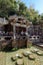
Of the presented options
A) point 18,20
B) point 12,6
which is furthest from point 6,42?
point 12,6

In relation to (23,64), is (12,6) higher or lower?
higher

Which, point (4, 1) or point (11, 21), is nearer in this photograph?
point (11, 21)

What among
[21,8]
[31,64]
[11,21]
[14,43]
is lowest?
[31,64]

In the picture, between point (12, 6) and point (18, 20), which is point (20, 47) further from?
point (12, 6)

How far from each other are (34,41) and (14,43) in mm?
4915

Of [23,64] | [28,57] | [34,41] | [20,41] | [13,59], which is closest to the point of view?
[23,64]

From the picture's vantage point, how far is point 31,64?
22.5 ft

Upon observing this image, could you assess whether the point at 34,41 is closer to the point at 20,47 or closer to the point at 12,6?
the point at 20,47

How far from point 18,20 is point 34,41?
439 cm

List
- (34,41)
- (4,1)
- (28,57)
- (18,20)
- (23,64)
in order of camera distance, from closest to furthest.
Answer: (23,64) < (28,57) < (18,20) < (34,41) < (4,1)

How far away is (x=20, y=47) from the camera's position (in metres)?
11.2

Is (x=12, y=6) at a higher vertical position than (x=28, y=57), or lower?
higher

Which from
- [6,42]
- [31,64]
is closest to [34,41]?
[6,42]

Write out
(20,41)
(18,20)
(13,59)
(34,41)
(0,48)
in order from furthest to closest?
(34,41)
(18,20)
(20,41)
(0,48)
(13,59)
